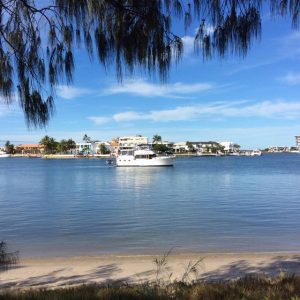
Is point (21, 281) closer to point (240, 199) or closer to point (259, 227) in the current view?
point (259, 227)

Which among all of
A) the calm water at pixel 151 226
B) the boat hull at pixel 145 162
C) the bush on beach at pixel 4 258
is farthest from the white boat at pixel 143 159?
the bush on beach at pixel 4 258

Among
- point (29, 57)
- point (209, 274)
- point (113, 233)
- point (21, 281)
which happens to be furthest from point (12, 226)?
point (29, 57)

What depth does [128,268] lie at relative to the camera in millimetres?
9984

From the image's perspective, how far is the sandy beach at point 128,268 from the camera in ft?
28.8

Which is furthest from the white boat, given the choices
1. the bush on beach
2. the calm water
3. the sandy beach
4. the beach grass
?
the beach grass

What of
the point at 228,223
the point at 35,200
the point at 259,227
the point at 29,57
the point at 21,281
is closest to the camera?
the point at 29,57

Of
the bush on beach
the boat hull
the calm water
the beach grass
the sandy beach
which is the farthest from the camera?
the boat hull

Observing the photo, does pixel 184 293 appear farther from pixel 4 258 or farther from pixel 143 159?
pixel 143 159

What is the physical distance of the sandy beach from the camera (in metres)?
8.77

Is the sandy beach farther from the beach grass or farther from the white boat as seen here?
the white boat

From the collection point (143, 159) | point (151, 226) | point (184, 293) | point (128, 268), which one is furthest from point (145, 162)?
point (184, 293)

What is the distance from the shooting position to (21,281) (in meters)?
8.80

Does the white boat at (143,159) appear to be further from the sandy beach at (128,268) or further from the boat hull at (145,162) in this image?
the sandy beach at (128,268)

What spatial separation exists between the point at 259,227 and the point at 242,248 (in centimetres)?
411
